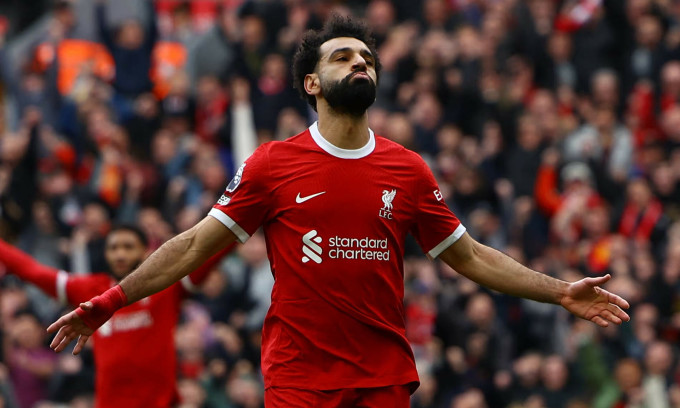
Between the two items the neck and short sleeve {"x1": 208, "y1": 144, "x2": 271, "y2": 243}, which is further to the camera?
the neck

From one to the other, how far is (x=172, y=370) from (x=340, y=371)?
3.18 m

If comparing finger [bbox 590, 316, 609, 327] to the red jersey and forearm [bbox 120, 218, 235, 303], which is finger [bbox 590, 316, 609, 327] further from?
forearm [bbox 120, 218, 235, 303]

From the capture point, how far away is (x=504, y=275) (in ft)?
24.7

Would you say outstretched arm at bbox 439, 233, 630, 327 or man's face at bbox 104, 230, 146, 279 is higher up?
man's face at bbox 104, 230, 146, 279

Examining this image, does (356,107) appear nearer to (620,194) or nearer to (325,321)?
(325,321)

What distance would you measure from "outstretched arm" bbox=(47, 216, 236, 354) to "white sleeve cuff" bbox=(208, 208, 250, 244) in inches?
0.8

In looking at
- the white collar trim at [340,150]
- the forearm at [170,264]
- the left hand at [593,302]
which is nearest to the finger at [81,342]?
the forearm at [170,264]

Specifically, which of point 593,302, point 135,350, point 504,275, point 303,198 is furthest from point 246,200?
point 135,350

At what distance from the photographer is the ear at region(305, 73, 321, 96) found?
7.53 m

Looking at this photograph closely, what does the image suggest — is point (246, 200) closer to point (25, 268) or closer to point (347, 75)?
point (347, 75)

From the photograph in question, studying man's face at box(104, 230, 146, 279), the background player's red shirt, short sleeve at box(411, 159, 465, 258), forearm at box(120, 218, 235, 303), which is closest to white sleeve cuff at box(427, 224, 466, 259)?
short sleeve at box(411, 159, 465, 258)

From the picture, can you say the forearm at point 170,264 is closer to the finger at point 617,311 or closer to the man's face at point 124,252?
the finger at point 617,311

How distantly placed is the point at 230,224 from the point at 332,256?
1.82ft

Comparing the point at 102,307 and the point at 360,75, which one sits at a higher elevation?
the point at 360,75
